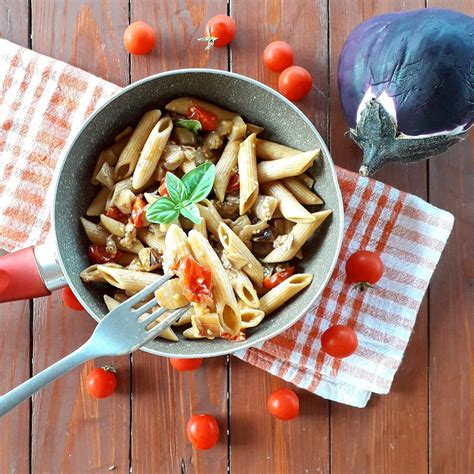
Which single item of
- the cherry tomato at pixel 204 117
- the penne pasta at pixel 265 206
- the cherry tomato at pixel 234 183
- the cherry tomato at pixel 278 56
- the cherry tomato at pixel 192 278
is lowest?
the cherry tomato at pixel 192 278

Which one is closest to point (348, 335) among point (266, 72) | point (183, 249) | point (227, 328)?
point (227, 328)

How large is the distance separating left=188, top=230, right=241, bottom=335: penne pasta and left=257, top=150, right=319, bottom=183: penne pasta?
0.19 metres

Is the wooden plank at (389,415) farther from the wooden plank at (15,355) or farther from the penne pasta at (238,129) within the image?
the wooden plank at (15,355)

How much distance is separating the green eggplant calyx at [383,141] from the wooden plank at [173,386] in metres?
0.37

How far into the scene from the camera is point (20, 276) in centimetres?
124

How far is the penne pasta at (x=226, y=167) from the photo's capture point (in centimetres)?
131

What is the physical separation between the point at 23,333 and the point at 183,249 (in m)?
0.49

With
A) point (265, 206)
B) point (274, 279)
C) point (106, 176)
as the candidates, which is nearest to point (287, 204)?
point (265, 206)

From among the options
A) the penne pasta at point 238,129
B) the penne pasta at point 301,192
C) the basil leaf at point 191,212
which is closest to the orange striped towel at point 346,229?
the penne pasta at point 301,192

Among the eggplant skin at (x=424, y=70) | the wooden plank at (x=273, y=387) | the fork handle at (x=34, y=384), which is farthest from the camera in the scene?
the wooden plank at (x=273, y=387)

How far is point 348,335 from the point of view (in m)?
1.38

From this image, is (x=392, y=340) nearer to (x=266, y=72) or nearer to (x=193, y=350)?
(x=193, y=350)

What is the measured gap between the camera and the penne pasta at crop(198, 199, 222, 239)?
1278 millimetres

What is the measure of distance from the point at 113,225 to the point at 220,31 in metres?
0.49
